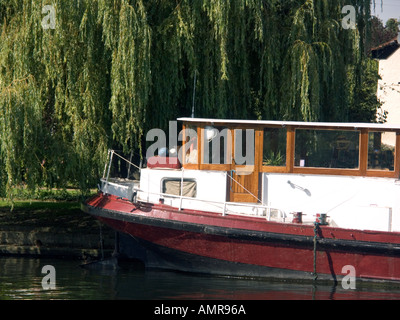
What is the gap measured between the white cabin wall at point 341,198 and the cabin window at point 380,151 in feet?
1.02

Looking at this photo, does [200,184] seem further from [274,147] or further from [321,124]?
[321,124]

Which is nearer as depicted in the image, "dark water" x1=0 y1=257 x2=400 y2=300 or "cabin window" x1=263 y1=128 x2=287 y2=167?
"dark water" x1=0 y1=257 x2=400 y2=300

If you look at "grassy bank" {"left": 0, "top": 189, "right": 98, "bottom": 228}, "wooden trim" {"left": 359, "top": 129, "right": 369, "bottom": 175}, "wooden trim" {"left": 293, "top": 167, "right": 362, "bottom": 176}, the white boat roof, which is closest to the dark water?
"wooden trim" {"left": 293, "top": 167, "right": 362, "bottom": 176}

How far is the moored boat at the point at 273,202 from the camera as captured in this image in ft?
45.6

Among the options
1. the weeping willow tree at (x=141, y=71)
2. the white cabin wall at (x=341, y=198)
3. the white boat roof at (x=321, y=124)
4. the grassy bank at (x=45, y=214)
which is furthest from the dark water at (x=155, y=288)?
the white boat roof at (x=321, y=124)

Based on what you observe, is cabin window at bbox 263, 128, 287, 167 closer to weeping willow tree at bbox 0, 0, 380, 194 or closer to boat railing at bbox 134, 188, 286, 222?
boat railing at bbox 134, 188, 286, 222

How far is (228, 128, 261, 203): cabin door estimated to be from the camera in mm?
14414

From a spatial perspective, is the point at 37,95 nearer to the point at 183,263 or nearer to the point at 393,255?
the point at 183,263

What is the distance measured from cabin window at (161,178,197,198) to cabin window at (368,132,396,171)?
3.83 meters

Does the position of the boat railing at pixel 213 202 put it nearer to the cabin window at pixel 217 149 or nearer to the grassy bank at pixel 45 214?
the cabin window at pixel 217 149

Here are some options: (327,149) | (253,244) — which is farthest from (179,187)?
(327,149)

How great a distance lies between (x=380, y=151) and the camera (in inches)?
561

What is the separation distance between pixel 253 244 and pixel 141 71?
4770 millimetres

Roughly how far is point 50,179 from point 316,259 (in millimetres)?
6186
